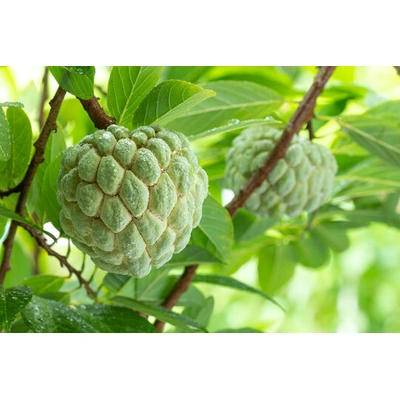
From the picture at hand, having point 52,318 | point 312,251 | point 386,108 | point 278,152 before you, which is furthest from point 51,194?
point 312,251

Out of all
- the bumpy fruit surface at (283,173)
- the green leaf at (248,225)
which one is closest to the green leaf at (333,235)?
the green leaf at (248,225)

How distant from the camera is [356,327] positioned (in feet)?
8.84

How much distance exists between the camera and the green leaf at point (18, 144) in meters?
0.77

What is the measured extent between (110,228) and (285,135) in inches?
19.2

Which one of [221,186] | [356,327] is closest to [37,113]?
[221,186]

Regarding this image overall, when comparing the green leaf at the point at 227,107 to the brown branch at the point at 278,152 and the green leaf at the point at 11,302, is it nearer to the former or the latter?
the brown branch at the point at 278,152

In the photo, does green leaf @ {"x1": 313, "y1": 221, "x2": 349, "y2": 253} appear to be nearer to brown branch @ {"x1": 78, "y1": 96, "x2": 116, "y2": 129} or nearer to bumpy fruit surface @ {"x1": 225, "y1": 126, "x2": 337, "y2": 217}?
bumpy fruit surface @ {"x1": 225, "y1": 126, "x2": 337, "y2": 217}

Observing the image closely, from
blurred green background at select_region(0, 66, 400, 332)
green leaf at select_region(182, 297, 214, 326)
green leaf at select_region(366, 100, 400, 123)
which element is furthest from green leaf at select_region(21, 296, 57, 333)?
blurred green background at select_region(0, 66, 400, 332)

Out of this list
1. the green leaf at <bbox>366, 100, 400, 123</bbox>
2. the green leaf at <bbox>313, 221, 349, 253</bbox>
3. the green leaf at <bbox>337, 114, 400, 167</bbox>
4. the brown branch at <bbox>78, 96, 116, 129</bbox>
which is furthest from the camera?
the green leaf at <bbox>313, 221, 349, 253</bbox>

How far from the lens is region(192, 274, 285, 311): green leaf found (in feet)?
2.97

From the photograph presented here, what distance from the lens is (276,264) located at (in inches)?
57.8

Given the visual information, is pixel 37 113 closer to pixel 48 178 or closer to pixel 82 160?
pixel 48 178

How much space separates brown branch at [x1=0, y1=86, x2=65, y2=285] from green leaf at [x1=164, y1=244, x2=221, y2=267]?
0.23 metres
